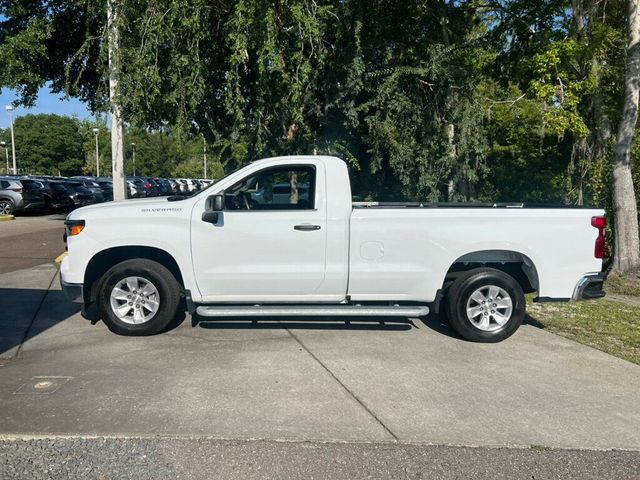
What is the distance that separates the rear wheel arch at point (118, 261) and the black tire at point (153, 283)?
155 millimetres

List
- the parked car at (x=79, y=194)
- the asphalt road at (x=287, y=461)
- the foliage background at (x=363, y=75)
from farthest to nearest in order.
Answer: the parked car at (x=79, y=194) < the foliage background at (x=363, y=75) < the asphalt road at (x=287, y=461)

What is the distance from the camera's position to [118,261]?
20.1 feet

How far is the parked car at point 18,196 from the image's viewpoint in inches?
875

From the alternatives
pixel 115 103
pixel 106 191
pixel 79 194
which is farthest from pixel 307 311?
pixel 106 191

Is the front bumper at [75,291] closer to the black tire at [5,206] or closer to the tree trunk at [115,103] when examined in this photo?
the tree trunk at [115,103]

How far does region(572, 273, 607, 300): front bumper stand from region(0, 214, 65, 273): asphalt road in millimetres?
9296

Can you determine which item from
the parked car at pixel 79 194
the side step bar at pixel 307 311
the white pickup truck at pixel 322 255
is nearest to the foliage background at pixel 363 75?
the white pickup truck at pixel 322 255

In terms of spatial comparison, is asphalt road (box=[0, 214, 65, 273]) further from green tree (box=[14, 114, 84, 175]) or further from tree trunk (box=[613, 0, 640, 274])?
green tree (box=[14, 114, 84, 175])

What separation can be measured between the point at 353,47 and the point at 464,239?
749cm

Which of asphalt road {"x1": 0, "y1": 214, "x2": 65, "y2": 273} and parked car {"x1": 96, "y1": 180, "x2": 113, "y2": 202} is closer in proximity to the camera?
asphalt road {"x1": 0, "y1": 214, "x2": 65, "y2": 273}

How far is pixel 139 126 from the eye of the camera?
1212 centimetres

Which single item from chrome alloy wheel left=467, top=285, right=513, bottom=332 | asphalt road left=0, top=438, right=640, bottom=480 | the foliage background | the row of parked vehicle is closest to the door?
chrome alloy wheel left=467, top=285, right=513, bottom=332

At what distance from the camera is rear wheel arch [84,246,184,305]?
237 inches

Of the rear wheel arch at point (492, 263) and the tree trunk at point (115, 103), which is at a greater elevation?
the tree trunk at point (115, 103)
